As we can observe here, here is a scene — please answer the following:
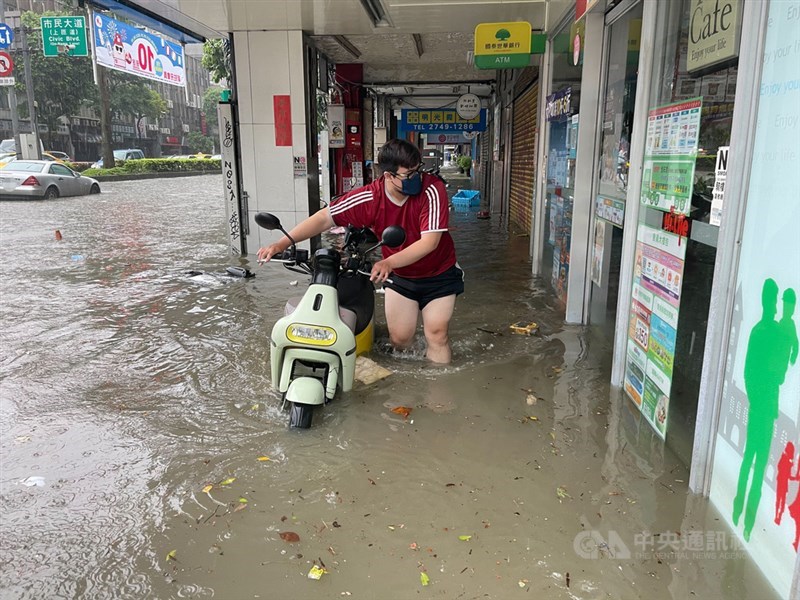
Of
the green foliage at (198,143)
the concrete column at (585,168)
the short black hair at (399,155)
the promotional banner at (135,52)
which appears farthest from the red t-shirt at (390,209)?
the green foliage at (198,143)

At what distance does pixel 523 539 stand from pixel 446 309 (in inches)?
79.5

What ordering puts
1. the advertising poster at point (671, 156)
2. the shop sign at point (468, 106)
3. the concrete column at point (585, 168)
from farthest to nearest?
1. the shop sign at point (468, 106)
2. the concrete column at point (585, 168)
3. the advertising poster at point (671, 156)

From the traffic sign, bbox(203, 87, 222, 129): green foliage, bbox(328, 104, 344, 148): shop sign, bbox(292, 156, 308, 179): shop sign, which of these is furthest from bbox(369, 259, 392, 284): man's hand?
bbox(203, 87, 222, 129): green foliage

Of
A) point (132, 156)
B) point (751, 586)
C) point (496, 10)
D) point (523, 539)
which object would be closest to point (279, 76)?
point (496, 10)

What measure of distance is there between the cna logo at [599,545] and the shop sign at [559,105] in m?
4.32

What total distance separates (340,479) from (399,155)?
6.42ft

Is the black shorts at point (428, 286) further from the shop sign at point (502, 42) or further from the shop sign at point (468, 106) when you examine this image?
the shop sign at point (468, 106)

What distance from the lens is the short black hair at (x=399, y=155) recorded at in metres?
3.83

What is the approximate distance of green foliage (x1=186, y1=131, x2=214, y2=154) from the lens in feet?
198

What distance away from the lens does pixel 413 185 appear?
392 cm

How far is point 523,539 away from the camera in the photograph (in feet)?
Result: 8.46

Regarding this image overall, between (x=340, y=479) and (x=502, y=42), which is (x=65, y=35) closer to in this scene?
(x=502, y=42)

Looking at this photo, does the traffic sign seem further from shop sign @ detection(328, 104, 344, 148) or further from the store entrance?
the store entrance

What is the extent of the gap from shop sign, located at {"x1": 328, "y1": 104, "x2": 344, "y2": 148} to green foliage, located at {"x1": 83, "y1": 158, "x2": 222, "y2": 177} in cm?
1384
